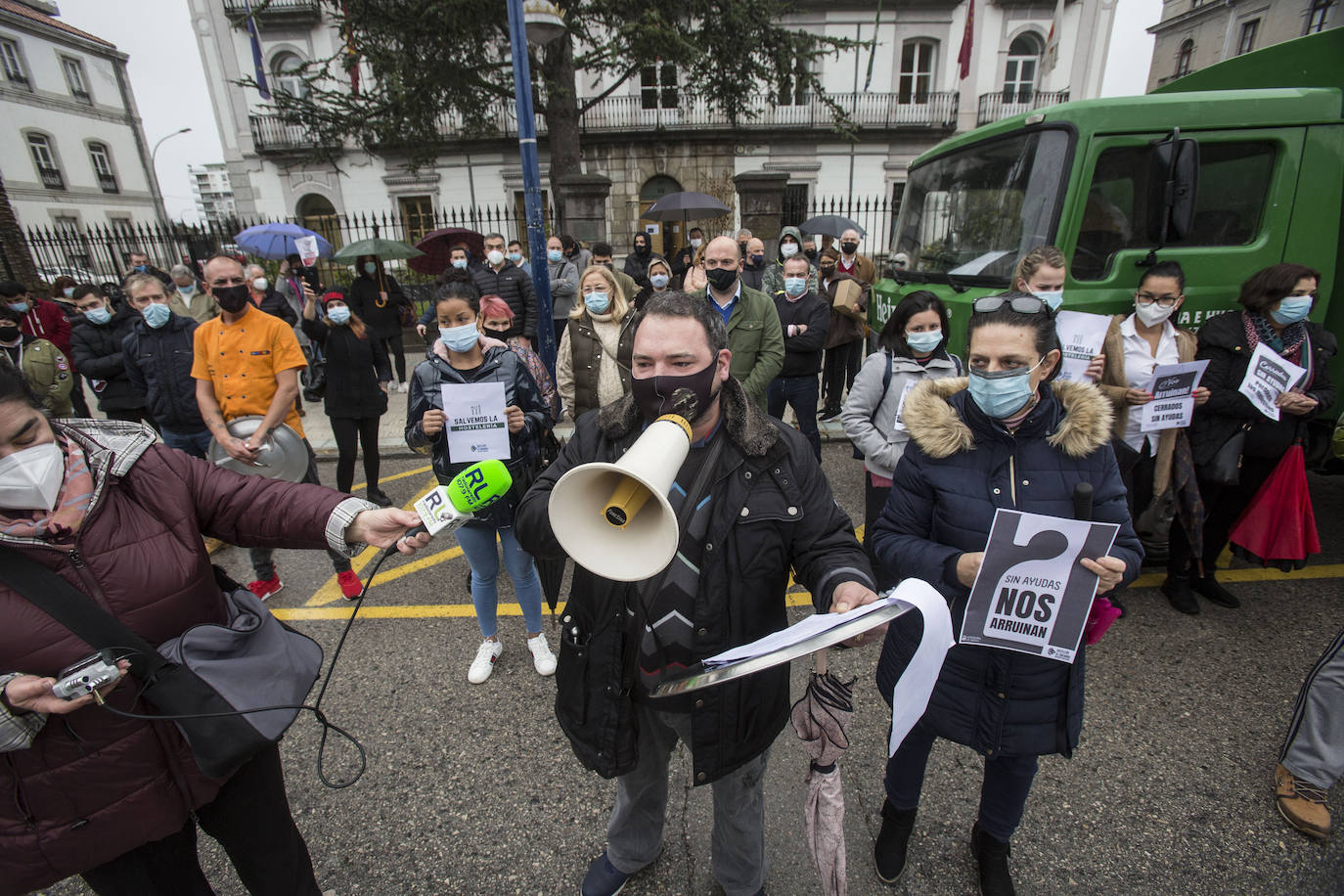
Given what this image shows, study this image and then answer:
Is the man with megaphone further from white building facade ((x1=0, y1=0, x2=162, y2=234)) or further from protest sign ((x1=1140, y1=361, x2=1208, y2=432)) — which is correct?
white building facade ((x1=0, y1=0, x2=162, y2=234))

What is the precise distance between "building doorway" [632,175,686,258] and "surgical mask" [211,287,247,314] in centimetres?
1842

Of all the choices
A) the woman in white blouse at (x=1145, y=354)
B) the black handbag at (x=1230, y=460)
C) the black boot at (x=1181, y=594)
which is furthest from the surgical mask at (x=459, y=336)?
the black boot at (x=1181, y=594)

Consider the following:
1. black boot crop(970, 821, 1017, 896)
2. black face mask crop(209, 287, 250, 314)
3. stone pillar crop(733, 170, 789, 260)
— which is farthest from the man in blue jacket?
stone pillar crop(733, 170, 789, 260)

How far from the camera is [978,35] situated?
73.9ft

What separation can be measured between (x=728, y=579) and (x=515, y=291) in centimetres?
641

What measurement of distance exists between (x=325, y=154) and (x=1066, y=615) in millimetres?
17569

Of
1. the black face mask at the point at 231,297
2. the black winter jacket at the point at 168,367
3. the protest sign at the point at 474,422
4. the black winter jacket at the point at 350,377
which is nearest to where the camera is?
the protest sign at the point at 474,422

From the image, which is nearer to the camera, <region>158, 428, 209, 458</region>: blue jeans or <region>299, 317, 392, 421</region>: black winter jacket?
<region>158, 428, 209, 458</region>: blue jeans

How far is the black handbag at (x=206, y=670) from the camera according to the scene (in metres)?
1.35

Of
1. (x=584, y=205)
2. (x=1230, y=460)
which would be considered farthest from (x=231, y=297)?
(x=584, y=205)

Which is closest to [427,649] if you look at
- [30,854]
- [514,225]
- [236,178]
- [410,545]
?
[30,854]

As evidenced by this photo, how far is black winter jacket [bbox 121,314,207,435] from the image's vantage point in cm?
413

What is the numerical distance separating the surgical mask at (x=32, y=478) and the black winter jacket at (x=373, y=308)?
23.4 ft

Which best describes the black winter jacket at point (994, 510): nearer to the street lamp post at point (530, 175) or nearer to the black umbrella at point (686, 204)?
the street lamp post at point (530, 175)
